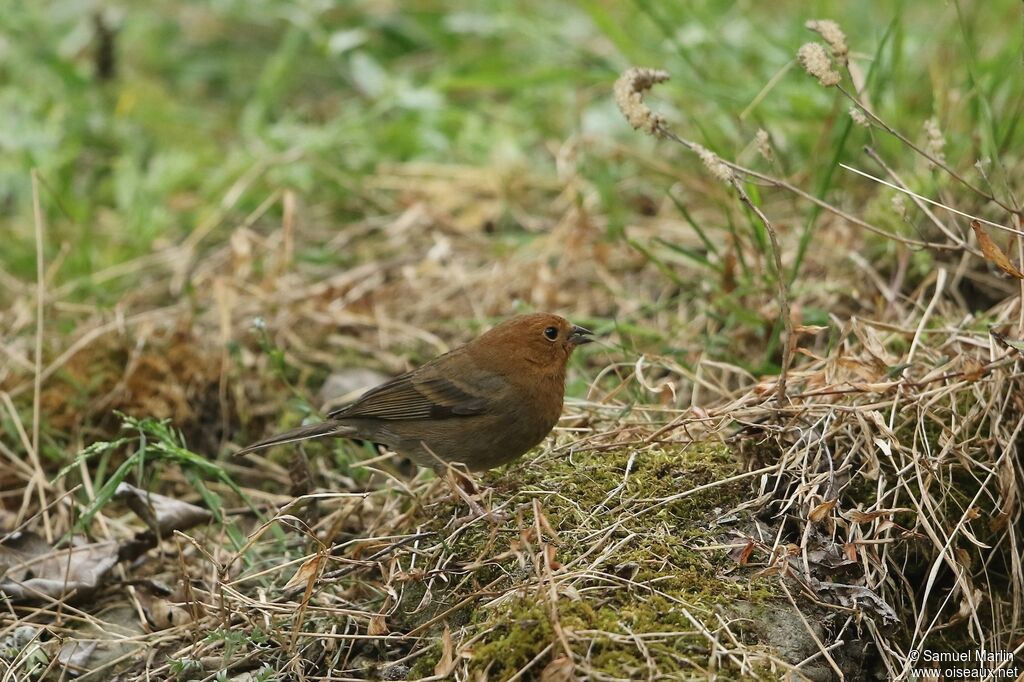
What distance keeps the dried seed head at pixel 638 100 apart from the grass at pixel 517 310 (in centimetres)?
35

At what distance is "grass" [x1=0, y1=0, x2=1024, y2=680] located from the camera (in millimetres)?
3273

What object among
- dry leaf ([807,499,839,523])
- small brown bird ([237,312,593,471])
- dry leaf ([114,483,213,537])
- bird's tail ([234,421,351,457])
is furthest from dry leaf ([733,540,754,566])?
dry leaf ([114,483,213,537])

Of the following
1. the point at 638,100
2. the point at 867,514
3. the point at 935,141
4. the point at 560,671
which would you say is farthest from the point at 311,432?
the point at 935,141

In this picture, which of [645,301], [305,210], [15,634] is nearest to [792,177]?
[645,301]

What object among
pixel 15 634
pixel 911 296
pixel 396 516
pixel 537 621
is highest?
pixel 911 296

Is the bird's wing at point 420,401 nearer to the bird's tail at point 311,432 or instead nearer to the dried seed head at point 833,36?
the bird's tail at point 311,432

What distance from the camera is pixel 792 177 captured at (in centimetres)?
579

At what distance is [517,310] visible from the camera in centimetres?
516

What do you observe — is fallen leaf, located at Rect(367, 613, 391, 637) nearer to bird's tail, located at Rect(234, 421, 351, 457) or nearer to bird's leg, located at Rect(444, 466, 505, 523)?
bird's leg, located at Rect(444, 466, 505, 523)

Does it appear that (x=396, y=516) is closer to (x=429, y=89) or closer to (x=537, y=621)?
(x=537, y=621)

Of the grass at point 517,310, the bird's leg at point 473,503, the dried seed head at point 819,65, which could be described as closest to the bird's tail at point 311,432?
the grass at point 517,310

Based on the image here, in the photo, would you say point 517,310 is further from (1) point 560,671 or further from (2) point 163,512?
(1) point 560,671

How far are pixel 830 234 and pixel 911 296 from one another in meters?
0.73

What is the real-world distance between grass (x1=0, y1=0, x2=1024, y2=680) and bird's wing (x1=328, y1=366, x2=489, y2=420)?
1.04 ft
